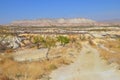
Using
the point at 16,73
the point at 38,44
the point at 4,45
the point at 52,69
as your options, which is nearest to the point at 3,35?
the point at 4,45

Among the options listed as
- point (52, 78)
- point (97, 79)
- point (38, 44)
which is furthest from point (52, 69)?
point (38, 44)

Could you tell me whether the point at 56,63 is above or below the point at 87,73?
below

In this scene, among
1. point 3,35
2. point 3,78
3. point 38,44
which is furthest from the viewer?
point 38,44

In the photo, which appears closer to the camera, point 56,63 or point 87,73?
point 87,73

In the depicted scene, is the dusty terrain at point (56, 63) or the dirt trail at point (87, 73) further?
the dusty terrain at point (56, 63)

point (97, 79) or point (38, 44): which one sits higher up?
point (97, 79)

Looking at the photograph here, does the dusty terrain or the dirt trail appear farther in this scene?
the dusty terrain

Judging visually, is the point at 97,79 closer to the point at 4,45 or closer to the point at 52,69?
the point at 52,69

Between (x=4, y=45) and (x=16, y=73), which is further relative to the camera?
(x=4, y=45)

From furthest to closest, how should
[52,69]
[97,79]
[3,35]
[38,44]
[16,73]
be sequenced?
[38,44] → [3,35] → [52,69] → [16,73] → [97,79]

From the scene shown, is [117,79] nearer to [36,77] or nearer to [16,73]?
[36,77]
